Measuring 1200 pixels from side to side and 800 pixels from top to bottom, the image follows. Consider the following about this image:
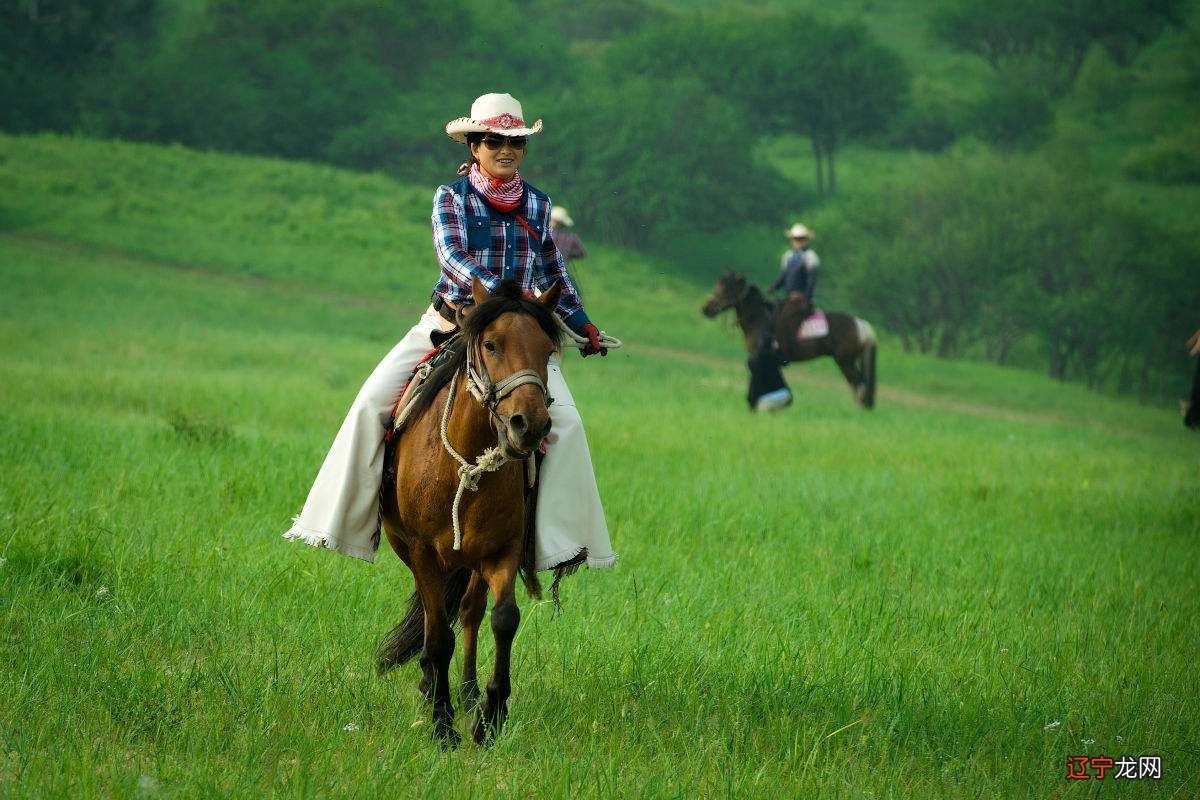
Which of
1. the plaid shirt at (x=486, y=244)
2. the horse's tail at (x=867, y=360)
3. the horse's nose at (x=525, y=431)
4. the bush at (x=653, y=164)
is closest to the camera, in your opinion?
the horse's nose at (x=525, y=431)

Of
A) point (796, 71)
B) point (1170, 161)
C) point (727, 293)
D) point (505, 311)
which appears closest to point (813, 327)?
point (727, 293)

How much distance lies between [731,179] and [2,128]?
34580mm

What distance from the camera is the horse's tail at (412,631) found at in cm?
607

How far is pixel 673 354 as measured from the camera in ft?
111

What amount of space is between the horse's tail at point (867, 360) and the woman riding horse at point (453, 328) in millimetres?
17145

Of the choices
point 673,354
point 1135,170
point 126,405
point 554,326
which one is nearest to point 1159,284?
point 1135,170

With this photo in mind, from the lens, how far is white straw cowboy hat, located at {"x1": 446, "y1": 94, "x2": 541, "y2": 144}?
5.79m

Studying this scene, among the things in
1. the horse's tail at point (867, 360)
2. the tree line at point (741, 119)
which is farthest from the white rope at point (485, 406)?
the tree line at point (741, 119)

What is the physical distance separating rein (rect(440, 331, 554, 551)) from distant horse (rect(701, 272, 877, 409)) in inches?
591

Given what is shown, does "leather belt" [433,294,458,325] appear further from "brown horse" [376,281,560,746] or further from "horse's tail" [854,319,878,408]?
"horse's tail" [854,319,878,408]

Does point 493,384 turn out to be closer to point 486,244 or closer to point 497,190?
point 486,244

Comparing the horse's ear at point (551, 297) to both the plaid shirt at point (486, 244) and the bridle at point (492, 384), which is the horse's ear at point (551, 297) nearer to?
the bridle at point (492, 384)

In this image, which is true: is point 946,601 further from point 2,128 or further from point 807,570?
point 2,128

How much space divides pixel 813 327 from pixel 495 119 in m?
16.5
